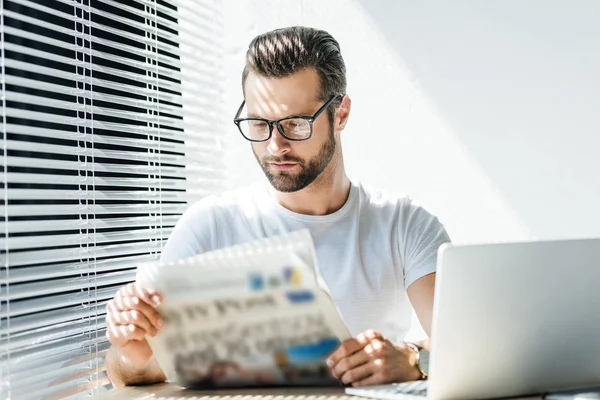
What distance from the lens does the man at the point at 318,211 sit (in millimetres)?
1931

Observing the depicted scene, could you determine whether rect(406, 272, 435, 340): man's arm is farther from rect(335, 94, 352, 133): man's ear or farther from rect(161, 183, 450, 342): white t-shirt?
rect(335, 94, 352, 133): man's ear

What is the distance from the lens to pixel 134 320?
4.20 feet

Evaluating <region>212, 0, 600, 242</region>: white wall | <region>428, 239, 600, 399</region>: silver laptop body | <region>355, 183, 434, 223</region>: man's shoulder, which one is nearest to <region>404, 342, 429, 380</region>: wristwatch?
<region>428, 239, 600, 399</region>: silver laptop body

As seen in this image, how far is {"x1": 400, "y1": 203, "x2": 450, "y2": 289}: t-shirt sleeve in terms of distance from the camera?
1.95 metres

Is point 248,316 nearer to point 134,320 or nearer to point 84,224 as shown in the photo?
point 134,320

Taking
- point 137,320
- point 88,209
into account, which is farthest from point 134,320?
point 88,209

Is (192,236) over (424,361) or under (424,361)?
over

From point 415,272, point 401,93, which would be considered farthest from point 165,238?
point 401,93

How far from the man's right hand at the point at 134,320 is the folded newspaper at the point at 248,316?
17mm

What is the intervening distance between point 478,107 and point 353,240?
0.93m

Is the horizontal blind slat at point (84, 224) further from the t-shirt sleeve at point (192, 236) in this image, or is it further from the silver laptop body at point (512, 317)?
the silver laptop body at point (512, 317)

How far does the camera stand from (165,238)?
2357 mm

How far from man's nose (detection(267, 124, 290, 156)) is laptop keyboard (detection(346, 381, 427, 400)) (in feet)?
2.59

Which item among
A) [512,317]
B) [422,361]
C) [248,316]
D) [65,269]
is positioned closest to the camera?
[512,317]
